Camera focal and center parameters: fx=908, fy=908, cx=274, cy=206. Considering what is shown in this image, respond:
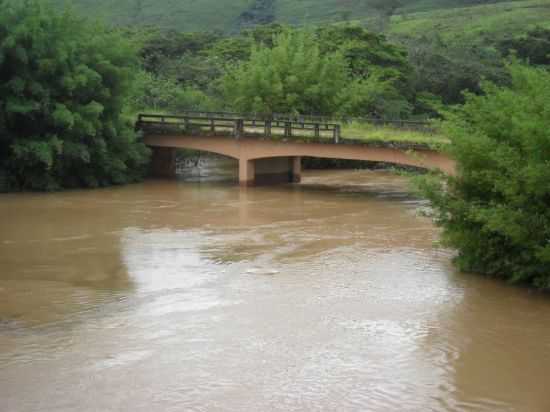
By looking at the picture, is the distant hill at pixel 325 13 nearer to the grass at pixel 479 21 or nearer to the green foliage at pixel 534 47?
the grass at pixel 479 21

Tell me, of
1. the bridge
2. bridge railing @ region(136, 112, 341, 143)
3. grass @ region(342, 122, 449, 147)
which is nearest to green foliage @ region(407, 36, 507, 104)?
the bridge

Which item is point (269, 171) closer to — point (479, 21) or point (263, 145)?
point (263, 145)

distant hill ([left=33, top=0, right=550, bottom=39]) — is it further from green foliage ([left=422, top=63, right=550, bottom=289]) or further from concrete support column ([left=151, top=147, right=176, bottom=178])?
green foliage ([left=422, top=63, right=550, bottom=289])

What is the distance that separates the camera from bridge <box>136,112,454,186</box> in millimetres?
40156

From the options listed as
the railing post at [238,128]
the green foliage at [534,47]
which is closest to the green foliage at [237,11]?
the green foliage at [534,47]

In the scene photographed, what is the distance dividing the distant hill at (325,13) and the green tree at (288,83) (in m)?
50.3

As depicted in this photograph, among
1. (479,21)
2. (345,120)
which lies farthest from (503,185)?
(479,21)

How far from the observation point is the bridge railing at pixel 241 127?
4237 centimetres

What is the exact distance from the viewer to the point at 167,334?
1911cm

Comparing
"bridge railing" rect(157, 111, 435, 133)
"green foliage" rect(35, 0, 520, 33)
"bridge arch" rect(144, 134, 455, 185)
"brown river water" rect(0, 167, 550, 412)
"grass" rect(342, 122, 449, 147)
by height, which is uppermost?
"green foliage" rect(35, 0, 520, 33)

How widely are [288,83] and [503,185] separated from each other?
31.7 meters

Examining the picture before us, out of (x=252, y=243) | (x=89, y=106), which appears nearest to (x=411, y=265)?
(x=252, y=243)

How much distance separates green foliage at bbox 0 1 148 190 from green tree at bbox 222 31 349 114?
10318 millimetres

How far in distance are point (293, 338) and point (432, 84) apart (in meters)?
50.4
